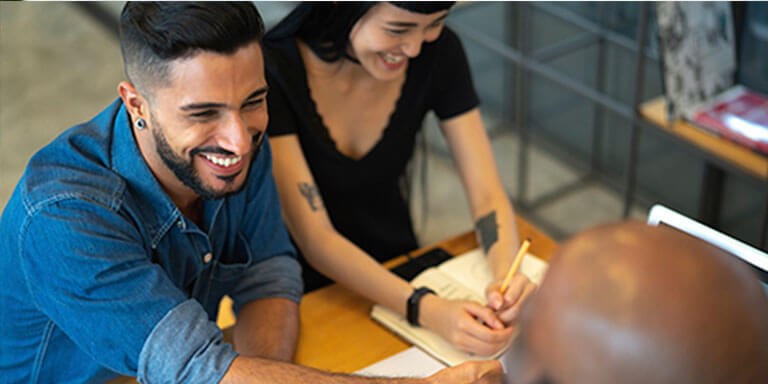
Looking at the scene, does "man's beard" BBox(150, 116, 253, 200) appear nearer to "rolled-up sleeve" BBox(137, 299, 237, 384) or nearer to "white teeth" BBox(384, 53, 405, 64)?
"rolled-up sleeve" BBox(137, 299, 237, 384)

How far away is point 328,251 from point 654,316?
1201 millimetres

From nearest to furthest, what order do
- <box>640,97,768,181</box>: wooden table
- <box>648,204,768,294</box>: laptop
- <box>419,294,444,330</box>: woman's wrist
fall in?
<box>648,204,768,294</box>: laptop < <box>419,294,444,330</box>: woman's wrist < <box>640,97,768,181</box>: wooden table

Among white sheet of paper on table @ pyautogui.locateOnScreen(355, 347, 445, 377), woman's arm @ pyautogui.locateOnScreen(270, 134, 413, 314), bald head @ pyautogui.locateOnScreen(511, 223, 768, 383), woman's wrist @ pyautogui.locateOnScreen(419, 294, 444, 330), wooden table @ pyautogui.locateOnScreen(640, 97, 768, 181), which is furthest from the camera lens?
wooden table @ pyautogui.locateOnScreen(640, 97, 768, 181)

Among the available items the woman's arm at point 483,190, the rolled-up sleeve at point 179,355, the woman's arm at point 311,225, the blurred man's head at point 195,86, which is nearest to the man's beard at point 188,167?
the blurred man's head at point 195,86

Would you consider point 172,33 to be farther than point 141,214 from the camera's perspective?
No

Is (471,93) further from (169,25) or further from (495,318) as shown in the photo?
(169,25)

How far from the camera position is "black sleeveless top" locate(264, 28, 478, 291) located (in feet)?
5.26

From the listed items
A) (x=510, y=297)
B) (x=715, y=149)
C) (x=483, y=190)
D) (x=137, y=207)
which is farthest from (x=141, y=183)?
(x=715, y=149)

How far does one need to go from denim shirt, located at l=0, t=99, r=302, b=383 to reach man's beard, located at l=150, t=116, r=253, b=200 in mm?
42

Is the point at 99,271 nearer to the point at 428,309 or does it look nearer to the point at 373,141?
the point at 428,309

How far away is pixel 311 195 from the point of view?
1.59 m

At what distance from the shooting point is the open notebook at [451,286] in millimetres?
1391

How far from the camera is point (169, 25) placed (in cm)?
111

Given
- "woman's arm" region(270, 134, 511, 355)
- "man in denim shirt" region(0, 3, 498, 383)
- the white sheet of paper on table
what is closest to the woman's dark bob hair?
"woman's arm" region(270, 134, 511, 355)
